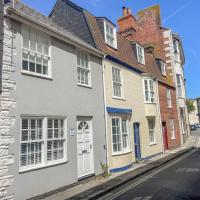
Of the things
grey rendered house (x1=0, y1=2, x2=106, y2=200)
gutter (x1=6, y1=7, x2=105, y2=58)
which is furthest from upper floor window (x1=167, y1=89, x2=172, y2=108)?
grey rendered house (x1=0, y1=2, x2=106, y2=200)

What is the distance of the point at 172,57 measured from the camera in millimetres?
27641

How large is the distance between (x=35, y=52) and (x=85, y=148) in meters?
5.12

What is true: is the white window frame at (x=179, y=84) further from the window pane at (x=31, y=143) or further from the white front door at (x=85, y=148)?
the window pane at (x=31, y=143)

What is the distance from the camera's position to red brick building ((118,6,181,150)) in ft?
76.8

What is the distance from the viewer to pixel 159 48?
28453mm

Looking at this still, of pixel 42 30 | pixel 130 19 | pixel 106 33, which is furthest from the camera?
pixel 130 19

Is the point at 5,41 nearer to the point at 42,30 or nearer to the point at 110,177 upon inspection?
the point at 42,30

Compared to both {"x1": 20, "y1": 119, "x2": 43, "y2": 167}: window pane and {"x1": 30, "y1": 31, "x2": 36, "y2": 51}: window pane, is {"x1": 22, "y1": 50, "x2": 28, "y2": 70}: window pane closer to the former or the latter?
{"x1": 30, "y1": 31, "x2": 36, "y2": 51}: window pane

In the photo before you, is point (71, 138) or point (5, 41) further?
point (71, 138)

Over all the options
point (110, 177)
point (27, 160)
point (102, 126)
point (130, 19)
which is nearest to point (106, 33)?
point (102, 126)

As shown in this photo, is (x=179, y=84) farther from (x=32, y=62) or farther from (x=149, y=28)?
(x=32, y=62)

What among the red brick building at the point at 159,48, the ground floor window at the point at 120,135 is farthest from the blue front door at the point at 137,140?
the red brick building at the point at 159,48

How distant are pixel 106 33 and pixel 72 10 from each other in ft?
9.04

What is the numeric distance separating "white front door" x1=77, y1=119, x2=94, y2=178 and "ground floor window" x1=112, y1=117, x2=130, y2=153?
2343 mm
